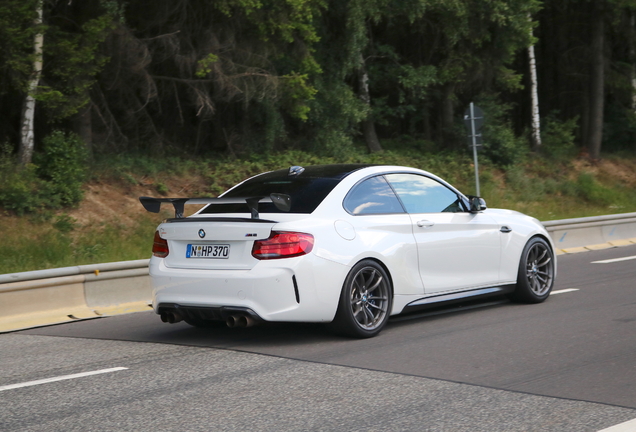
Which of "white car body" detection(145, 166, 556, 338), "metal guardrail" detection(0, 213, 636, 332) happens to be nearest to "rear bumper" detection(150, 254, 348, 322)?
"white car body" detection(145, 166, 556, 338)

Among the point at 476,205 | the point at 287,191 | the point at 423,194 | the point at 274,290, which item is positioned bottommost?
the point at 274,290

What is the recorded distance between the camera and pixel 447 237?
8.01 m

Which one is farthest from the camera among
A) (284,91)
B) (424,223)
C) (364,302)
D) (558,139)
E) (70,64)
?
(558,139)

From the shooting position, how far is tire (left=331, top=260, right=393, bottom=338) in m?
6.92

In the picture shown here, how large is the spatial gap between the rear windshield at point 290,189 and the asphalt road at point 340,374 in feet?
3.84

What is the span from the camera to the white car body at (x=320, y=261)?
6.63 metres

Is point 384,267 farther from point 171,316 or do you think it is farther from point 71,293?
point 71,293

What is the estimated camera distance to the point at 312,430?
4539 mm

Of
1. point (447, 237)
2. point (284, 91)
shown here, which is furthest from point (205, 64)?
point (447, 237)

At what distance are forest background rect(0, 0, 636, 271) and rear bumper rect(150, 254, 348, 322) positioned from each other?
964cm

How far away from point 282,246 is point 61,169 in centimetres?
1147

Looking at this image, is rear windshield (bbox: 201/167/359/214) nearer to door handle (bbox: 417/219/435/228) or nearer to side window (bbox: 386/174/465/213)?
side window (bbox: 386/174/465/213)

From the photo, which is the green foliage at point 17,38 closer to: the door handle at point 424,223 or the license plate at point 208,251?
the license plate at point 208,251

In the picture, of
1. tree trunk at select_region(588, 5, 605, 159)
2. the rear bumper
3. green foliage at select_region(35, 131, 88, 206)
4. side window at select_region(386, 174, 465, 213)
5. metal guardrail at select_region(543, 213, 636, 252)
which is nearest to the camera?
Answer: the rear bumper
